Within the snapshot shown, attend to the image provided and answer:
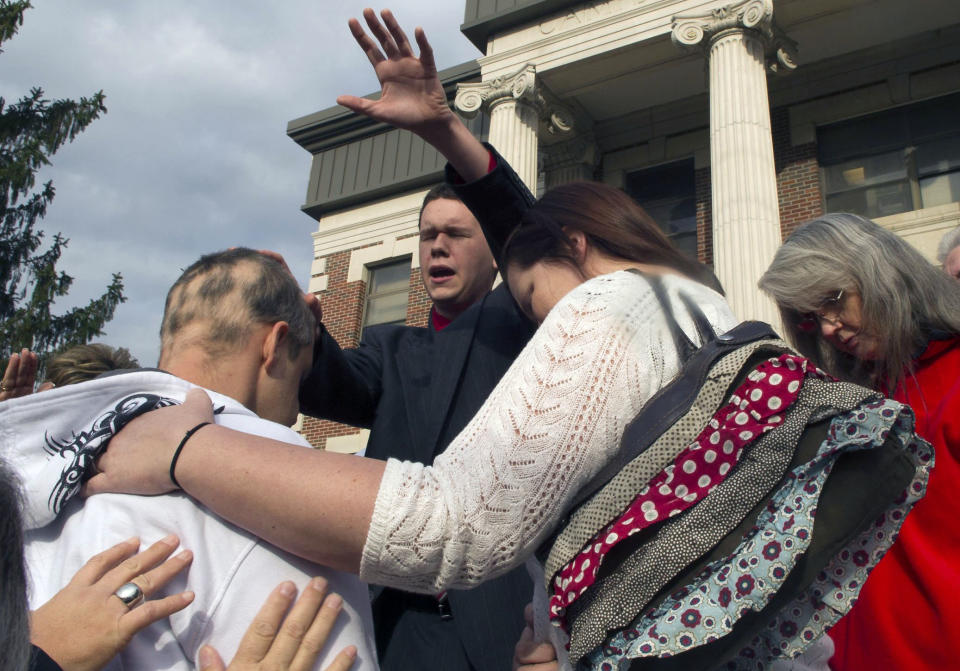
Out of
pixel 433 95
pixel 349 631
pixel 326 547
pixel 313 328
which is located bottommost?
pixel 349 631

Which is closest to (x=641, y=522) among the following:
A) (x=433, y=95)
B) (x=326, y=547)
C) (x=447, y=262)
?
(x=326, y=547)

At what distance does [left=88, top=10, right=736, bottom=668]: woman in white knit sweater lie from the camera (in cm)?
114

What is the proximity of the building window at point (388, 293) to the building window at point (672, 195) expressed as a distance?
14.6 ft

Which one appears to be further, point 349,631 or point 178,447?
point 349,631

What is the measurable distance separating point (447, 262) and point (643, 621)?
7.08 ft

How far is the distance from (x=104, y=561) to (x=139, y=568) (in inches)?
2.9

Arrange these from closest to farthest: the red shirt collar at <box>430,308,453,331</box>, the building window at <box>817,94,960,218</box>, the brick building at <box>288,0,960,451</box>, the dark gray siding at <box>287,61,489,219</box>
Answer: the red shirt collar at <box>430,308,453,331</box>, the brick building at <box>288,0,960,451</box>, the building window at <box>817,94,960,218</box>, the dark gray siding at <box>287,61,489,219</box>

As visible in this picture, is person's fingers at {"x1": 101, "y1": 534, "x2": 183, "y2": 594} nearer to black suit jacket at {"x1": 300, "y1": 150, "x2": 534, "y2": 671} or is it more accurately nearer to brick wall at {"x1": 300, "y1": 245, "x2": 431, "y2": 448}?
black suit jacket at {"x1": 300, "y1": 150, "x2": 534, "y2": 671}

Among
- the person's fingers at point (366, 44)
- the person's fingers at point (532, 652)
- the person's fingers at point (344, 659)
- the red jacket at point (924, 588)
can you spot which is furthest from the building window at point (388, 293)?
the person's fingers at point (344, 659)

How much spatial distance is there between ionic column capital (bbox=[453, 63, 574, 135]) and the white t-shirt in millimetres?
10086

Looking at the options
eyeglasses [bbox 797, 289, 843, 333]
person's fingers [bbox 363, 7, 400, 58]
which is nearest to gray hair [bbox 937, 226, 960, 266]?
eyeglasses [bbox 797, 289, 843, 333]

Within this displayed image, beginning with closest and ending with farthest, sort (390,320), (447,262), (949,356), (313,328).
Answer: (313,328)
(949,356)
(447,262)
(390,320)

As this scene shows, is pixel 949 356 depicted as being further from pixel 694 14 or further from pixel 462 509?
pixel 694 14

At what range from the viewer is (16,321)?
563 inches
